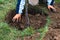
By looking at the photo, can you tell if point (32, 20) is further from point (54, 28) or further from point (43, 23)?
point (54, 28)

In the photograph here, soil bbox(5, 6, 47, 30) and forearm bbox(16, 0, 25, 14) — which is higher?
forearm bbox(16, 0, 25, 14)

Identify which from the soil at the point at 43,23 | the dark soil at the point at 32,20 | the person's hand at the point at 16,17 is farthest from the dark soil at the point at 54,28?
the person's hand at the point at 16,17

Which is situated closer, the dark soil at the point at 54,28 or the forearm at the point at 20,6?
the dark soil at the point at 54,28

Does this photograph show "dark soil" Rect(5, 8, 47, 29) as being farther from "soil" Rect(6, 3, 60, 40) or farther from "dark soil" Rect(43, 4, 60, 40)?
"dark soil" Rect(43, 4, 60, 40)

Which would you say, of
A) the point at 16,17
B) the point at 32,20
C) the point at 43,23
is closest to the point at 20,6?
the point at 16,17

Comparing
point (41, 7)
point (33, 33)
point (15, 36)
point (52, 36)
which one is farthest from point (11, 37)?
point (41, 7)

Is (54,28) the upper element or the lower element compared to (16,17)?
lower

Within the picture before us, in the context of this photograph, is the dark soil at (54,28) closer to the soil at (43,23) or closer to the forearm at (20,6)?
the soil at (43,23)

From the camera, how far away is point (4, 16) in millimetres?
3914

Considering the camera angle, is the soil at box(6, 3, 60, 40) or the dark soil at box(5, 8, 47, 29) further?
the dark soil at box(5, 8, 47, 29)

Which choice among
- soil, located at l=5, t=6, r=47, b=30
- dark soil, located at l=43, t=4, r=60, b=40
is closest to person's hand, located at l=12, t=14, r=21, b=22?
soil, located at l=5, t=6, r=47, b=30

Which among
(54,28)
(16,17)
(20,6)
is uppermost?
(20,6)

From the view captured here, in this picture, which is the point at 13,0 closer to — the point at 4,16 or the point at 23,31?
the point at 4,16

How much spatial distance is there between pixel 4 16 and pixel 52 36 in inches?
38.4
